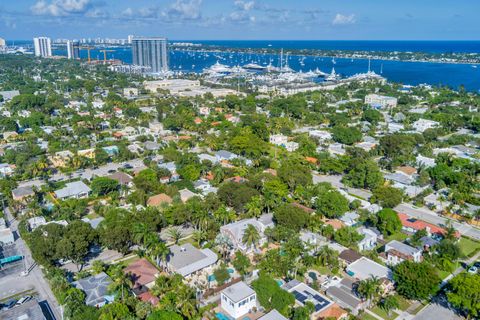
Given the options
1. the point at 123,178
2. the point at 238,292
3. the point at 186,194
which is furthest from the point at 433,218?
the point at 123,178

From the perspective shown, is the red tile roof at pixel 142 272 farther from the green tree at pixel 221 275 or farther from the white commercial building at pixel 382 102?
the white commercial building at pixel 382 102

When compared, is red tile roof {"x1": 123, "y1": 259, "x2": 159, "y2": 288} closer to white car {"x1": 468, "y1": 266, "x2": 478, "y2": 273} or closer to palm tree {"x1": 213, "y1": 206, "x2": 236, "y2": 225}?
palm tree {"x1": 213, "y1": 206, "x2": 236, "y2": 225}

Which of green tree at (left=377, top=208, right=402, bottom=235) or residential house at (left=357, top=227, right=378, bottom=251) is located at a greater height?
green tree at (left=377, top=208, right=402, bottom=235)

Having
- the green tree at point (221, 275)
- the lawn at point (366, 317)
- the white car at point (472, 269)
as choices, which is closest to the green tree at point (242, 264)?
the green tree at point (221, 275)

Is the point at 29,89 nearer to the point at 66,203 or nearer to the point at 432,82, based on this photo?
the point at 66,203

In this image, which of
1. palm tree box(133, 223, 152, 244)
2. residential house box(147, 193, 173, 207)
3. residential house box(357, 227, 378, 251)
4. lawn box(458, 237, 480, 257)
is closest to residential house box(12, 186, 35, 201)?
residential house box(147, 193, 173, 207)

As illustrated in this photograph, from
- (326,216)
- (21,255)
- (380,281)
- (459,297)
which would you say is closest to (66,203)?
(21,255)

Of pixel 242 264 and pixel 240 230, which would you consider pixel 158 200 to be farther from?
pixel 242 264
